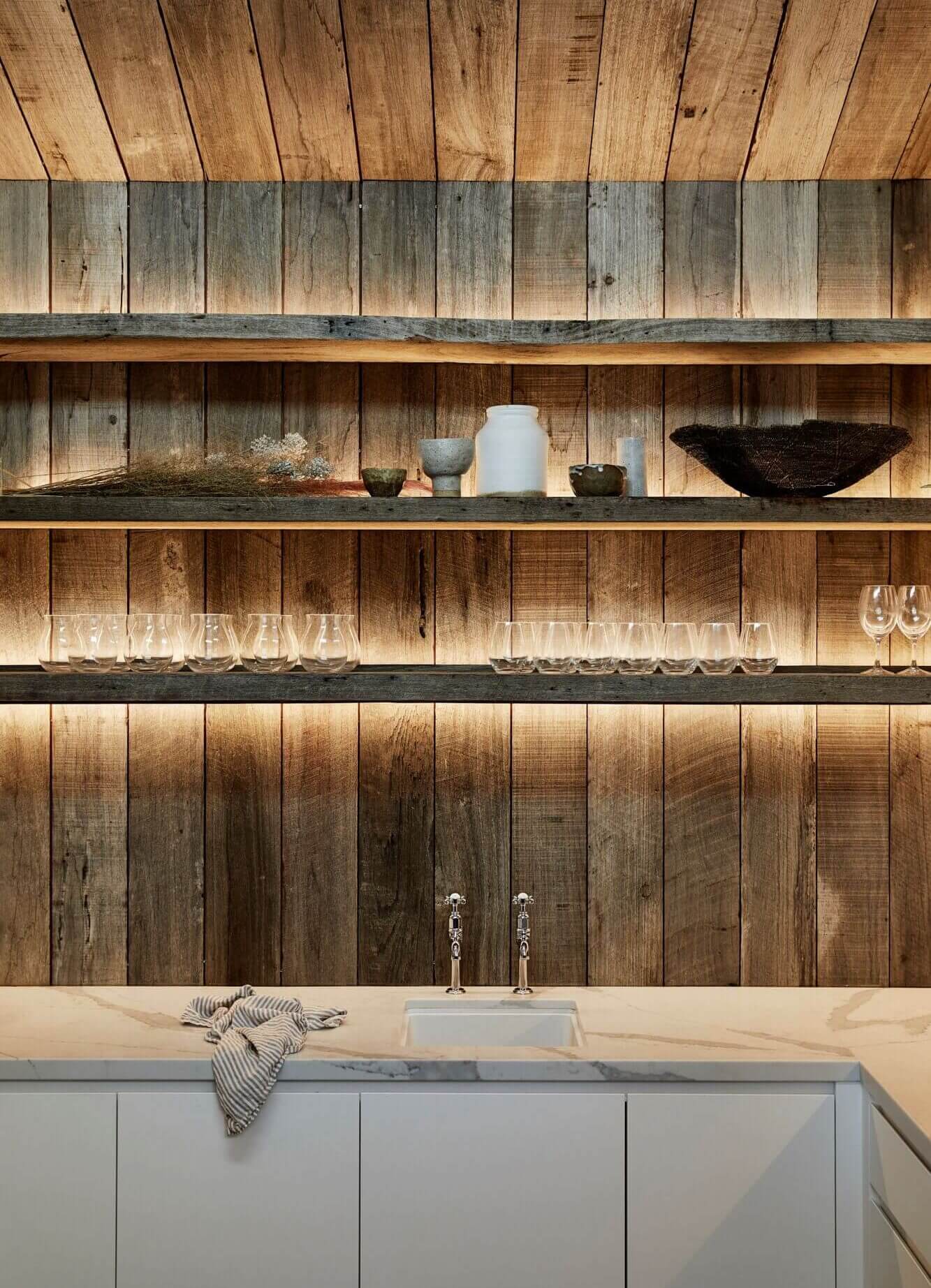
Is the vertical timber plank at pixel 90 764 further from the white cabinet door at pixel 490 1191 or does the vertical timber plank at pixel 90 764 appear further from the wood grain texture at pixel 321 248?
the white cabinet door at pixel 490 1191

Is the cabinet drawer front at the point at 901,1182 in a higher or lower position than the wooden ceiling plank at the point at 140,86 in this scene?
lower

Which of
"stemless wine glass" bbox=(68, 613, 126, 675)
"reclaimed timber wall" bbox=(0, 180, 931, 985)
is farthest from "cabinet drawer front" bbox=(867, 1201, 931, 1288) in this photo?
"stemless wine glass" bbox=(68, 613, 126, 675)

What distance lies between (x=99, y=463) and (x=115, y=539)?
0.17m

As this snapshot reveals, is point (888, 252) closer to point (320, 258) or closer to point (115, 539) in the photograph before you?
point (320, 258)

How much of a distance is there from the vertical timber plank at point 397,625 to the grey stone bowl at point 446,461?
0.83ft

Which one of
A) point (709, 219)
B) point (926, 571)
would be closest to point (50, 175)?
point (709, 219)

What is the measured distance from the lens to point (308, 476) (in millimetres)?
2193

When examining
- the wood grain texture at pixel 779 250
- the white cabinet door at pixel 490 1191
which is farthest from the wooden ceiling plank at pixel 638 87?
the white cabinet door at pixel 490 1191

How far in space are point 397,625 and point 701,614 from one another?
26.3 inches

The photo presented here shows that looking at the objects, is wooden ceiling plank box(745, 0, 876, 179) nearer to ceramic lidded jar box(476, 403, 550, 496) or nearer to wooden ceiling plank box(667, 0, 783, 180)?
wooden ceiling plank box(667, 0, 783, 180)

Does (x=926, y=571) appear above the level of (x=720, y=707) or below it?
above

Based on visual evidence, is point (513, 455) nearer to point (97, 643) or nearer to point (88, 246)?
point (97, 643)

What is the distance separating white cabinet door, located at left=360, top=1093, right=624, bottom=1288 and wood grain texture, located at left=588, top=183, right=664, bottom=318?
1607 millimetres

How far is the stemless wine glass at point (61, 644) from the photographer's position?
221 cm
